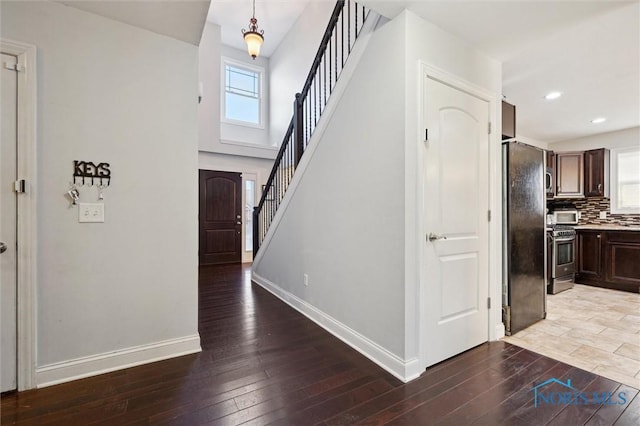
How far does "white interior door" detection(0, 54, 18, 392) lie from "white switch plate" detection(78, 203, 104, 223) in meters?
0.32

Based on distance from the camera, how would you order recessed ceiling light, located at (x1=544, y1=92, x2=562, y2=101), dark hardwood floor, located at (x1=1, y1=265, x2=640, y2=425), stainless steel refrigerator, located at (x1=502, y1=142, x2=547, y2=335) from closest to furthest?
dark hardwood floor, located at (x1=1, y1=265, x2=640, y2=425) < stainless steel refrigerator, located at (x1=502, y1=142, x2=547, y2=335) < recessed ceiling light, located at (x1=544, y1=92, x2=562, y2=101)

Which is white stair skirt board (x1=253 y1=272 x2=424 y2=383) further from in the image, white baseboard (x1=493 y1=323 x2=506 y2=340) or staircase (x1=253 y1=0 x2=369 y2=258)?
staircase (x1=253 y1=0 x2=369 y2=258)

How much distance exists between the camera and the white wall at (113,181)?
188 centimetres

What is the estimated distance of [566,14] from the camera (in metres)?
1.99

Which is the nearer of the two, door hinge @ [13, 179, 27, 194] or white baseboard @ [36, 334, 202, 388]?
door hinge @ [13, 179, 27, 194]

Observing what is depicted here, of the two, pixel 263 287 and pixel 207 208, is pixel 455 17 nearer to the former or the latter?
pixel 263 287

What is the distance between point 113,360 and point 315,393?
1.51 m

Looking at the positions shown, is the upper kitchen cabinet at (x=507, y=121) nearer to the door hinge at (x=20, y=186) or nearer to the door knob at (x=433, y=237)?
the door knob at (x=433, y=237)

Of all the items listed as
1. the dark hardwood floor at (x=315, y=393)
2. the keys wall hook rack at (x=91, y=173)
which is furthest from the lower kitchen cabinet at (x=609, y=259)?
the keys wall hook rack at (x=91, y=173)

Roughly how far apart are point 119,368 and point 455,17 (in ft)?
11.5

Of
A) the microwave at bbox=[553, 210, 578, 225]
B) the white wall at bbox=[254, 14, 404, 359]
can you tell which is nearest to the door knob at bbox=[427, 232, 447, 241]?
the white wall at bbox=[254, 14, 404, 359]

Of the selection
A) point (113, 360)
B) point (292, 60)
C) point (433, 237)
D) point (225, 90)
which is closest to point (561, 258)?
point (433, 237)

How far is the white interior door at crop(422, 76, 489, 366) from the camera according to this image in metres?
2.10

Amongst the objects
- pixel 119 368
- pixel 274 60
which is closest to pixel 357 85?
pixel 119 368
